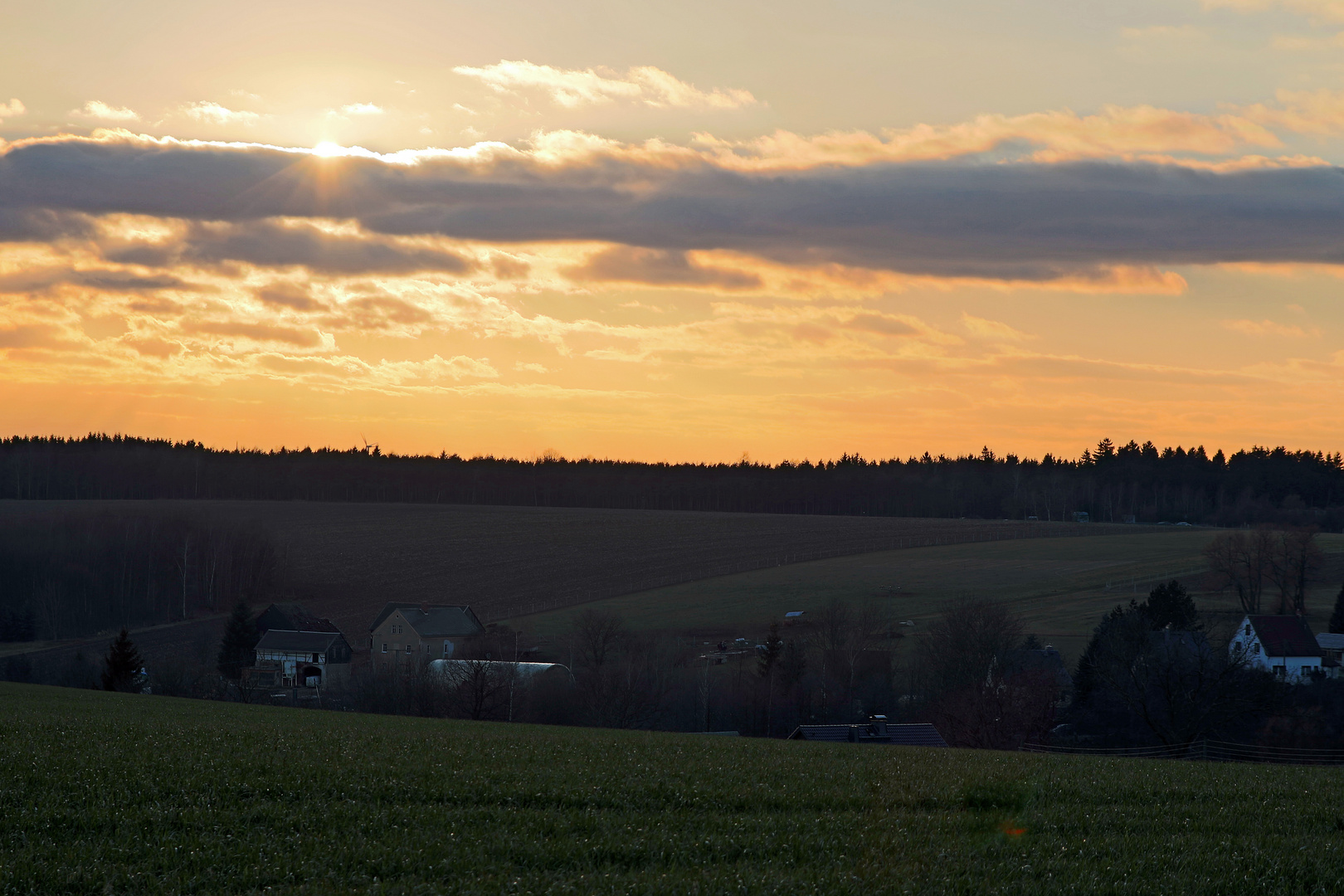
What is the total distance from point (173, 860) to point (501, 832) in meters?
3.01

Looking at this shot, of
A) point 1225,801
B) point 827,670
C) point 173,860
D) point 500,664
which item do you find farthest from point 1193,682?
point 173,860

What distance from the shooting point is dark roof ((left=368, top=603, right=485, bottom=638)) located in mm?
92188

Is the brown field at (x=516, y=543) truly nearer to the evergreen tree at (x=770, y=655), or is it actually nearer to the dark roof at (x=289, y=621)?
the dark roof at (x=289, y=621)

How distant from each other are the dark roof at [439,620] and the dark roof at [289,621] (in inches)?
176

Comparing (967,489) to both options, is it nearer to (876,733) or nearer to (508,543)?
(508,543)

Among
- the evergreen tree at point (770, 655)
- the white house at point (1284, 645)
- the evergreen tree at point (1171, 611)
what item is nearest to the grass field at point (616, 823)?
the evergreen tree at point (770, 655)

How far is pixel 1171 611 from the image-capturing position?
7600 cm

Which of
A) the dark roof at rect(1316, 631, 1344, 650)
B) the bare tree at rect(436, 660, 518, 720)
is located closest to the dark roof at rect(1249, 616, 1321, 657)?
the dark roof at rect(1316, 631, 1344, 650)

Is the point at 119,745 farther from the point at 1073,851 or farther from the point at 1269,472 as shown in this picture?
the point at 1269,472

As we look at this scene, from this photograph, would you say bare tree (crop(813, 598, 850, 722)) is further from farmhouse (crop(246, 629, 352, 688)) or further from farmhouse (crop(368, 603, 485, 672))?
farmhouse (crop(246, 629, 352, 688))

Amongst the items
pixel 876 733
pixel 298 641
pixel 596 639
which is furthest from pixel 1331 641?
pixel 298 641

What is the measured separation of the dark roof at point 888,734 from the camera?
40219mm

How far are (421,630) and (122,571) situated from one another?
155ft

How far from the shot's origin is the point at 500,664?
65.4m
